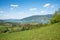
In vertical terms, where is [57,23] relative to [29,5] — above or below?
below

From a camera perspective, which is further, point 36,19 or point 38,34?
point 36,19

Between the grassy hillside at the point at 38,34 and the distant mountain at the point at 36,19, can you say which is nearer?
the grassy hillside at the point at 38,34

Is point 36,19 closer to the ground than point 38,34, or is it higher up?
higher up

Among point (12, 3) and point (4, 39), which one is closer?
point (4, 39)

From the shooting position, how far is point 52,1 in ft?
13.2

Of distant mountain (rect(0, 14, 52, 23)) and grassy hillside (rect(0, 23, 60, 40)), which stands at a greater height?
distant mountain (rect(0, 14, 52, 23))

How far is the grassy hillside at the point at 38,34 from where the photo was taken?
3.68 meters

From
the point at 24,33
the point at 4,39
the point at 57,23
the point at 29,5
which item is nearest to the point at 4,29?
the point at 4,39

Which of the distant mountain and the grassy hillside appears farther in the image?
the distant mountain

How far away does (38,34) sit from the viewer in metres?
3.82

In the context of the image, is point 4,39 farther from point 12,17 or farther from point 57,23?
point 57,23

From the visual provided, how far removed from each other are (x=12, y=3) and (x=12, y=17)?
0.47 m

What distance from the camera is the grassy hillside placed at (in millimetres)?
3678

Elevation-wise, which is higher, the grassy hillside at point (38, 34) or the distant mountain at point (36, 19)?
the distant mountain at point (36, 19)
